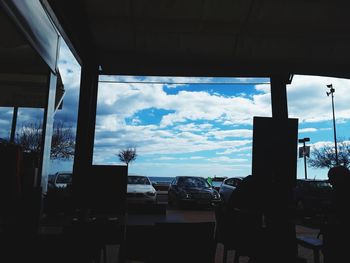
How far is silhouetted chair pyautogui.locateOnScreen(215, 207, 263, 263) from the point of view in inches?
149

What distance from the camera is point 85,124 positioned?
5.25 m

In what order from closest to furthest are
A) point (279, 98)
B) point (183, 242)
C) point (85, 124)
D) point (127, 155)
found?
point (183, 242)
point (85, 124)
point (279, 98)
point (127, 155)

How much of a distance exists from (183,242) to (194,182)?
10927 mm

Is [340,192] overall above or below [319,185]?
above

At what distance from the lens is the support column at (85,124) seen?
5.18 metres

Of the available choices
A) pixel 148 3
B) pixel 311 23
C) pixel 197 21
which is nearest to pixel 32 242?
pixel 148 3

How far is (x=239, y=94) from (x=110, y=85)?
3168mm

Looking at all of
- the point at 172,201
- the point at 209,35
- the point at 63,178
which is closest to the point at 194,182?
the point at 172,201

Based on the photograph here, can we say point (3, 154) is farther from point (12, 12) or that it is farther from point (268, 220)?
point (268, 220)

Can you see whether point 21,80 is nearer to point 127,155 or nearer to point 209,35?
point 209,35

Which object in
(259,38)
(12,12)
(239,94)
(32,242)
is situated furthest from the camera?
(239,94)

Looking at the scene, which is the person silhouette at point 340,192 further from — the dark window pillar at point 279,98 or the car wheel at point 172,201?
the car wheel at point 172,201

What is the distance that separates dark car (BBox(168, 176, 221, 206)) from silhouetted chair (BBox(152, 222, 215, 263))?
9.54 metres

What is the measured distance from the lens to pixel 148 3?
14.6 feet
